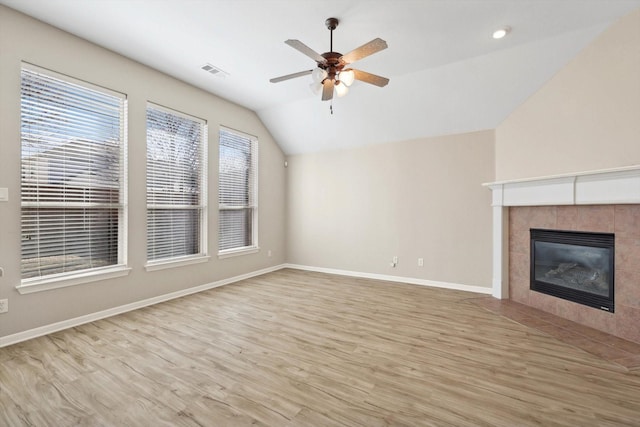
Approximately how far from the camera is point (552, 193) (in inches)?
129

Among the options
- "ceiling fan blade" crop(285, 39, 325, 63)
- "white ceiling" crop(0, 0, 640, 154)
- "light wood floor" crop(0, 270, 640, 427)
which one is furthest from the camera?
"white ceiling" crop(0, 0, 640, 154)

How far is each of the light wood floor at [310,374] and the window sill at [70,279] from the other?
48 cm

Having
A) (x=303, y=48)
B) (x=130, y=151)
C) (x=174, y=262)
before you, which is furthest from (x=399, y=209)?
(x=130, y=151)

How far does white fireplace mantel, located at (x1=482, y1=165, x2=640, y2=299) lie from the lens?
2.63 m

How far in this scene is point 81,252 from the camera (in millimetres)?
3146

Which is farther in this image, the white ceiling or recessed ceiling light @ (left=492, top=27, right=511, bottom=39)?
recessed ceiling light @ (left=492, top=27, right=511, bottom=39)

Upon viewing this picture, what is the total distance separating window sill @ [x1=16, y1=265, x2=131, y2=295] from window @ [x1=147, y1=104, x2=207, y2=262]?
0.43 m

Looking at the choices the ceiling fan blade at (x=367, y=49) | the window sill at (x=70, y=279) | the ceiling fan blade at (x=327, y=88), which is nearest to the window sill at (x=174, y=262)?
the window sill at (x=70, y=279)

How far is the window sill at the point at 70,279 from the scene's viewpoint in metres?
2.73

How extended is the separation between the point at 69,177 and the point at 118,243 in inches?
35.7

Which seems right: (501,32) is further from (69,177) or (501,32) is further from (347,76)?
(69,177)

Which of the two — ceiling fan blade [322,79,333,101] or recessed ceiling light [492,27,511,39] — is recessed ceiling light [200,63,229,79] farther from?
recessed ceiling light [492,27,511,39]

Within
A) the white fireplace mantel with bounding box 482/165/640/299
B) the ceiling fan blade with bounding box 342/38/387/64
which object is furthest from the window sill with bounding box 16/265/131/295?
the white fireplace mantel with bounding box 482/165/640/299

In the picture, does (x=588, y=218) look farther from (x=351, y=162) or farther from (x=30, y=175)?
(x=30, y=175)
